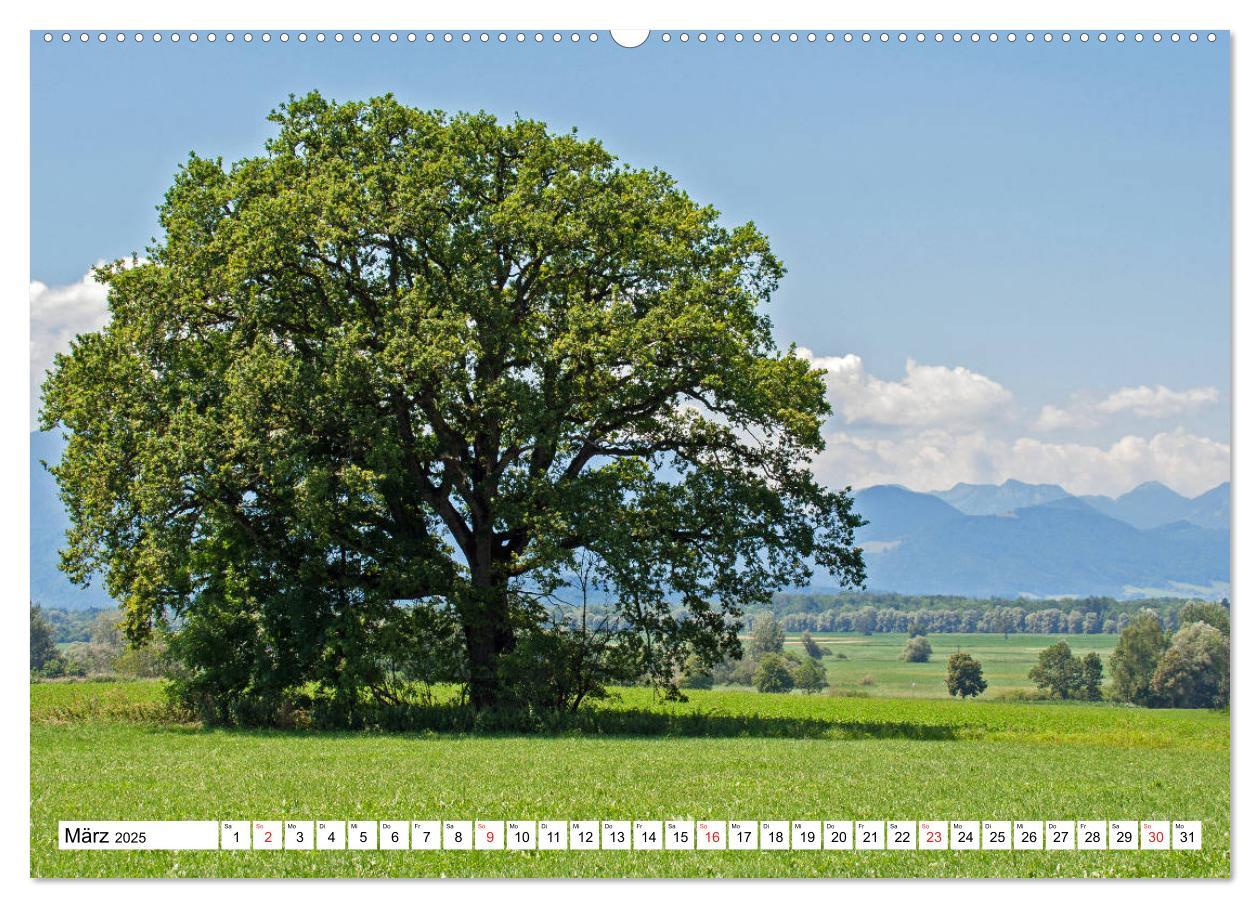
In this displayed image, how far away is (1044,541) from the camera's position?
60281 mm

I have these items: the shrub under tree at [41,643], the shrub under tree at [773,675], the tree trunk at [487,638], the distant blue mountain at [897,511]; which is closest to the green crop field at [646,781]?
the shrub under tree at [41,643]

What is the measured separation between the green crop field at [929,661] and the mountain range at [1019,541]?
2623mm

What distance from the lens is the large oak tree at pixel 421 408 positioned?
27.5 m

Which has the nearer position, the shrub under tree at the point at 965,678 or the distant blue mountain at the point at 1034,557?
the distant blue mountain at the point at 1034,557

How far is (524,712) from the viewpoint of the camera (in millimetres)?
28531

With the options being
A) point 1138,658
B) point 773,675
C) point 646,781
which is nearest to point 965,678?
point 773,675

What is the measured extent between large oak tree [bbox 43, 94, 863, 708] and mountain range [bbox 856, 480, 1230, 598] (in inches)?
174

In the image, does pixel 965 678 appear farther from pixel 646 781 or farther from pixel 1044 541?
pixel 646 781

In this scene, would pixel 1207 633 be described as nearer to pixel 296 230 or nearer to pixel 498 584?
pixel 498 584

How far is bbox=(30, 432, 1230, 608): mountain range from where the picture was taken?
57.3 ft

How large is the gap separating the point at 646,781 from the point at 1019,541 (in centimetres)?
5326

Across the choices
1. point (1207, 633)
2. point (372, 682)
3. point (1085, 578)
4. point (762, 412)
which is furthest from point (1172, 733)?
point (1085, 578)

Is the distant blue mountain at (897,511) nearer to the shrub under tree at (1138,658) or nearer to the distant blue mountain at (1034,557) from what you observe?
the distant blue mountain at (1034,557)

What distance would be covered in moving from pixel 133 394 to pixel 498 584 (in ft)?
30.2
